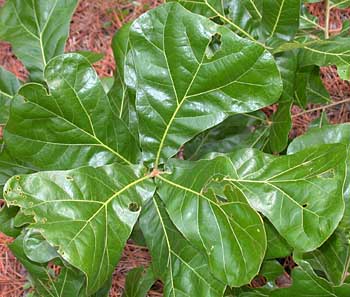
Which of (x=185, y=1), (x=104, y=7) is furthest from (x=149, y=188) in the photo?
(x=104, y=7)

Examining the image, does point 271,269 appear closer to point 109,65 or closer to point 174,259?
point 174,259

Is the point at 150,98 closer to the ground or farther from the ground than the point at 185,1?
closer to the ground

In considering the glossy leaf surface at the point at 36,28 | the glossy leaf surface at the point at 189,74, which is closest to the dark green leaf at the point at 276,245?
the glossy leaf surface at the point at 189,74

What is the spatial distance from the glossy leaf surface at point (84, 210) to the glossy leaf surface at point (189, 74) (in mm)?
153

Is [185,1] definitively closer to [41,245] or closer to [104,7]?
[41,245]

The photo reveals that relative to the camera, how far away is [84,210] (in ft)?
3.79

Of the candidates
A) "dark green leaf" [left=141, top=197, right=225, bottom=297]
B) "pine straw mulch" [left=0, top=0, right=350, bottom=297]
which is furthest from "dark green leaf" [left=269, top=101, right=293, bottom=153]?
"pine straw mulch" [left=0, top=0, right=350, bottom=297]

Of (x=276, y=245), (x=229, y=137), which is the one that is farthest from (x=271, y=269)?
(x=229, y=137)

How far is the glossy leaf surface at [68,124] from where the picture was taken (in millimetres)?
1237

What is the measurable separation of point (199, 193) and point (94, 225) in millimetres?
218

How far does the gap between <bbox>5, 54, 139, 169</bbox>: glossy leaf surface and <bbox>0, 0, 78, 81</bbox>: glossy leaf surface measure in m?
0.31

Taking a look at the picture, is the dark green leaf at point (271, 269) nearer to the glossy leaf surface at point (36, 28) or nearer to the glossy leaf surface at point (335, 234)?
the glossy leaf surface at point (335, 234)

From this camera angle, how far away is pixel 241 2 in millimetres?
1506

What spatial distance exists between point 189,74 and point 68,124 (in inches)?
10.8
